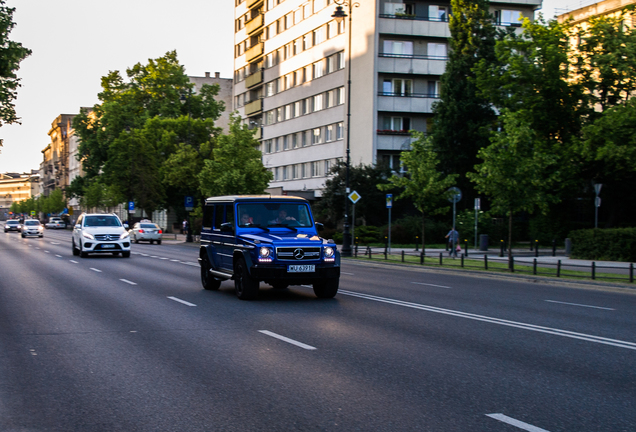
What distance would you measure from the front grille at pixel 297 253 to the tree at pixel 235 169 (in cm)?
3663

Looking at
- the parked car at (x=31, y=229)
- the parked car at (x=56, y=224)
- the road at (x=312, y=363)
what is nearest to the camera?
the road at (x=312, y=363)

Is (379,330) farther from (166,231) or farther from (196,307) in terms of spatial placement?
(166,231)

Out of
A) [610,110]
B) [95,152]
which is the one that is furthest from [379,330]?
[95,152]

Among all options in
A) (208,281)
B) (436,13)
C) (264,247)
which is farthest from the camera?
(436,13)

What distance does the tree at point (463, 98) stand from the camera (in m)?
50.2

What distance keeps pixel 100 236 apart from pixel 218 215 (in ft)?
50.4

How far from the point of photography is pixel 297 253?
1371 centimetres

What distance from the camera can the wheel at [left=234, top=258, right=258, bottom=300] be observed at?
45.2 ft

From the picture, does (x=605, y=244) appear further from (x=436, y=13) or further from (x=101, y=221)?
(x=436, y=13)

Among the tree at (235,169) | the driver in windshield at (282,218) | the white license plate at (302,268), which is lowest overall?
the white license plate at (302,268)

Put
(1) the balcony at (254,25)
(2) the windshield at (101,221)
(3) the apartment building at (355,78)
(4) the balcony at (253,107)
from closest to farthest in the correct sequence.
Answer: (2) the windshield at (101,221) → (3) the apartment building at (355,78) → (4) the balcony at (253,107) → (1) the balcony at (254,25)

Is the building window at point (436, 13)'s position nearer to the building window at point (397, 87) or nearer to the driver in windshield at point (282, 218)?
the building window at point (397, 87)

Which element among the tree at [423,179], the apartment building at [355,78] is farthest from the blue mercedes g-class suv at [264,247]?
the apartment building at [355,78]

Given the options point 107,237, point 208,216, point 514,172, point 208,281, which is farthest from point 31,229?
point 208,281
